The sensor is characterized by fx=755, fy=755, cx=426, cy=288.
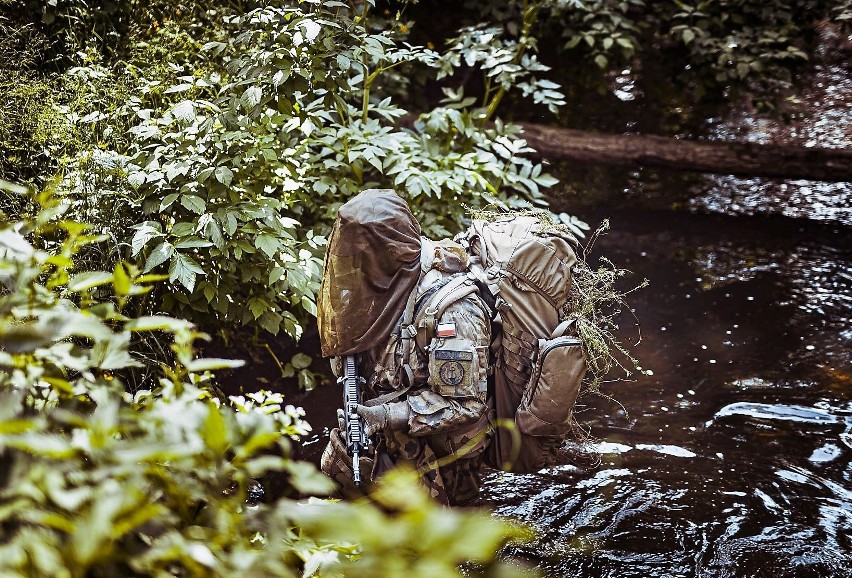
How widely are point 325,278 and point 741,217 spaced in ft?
19.0

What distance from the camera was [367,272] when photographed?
303cm

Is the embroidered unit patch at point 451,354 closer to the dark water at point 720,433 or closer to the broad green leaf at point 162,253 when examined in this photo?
the dark water at point 720,433

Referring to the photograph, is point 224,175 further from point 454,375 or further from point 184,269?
point 454,375

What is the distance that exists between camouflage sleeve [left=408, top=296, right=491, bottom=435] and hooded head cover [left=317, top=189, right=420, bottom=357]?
26 cm

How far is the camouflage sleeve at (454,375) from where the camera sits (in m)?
2.94

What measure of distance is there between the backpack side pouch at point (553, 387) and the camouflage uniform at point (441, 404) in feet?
0.63

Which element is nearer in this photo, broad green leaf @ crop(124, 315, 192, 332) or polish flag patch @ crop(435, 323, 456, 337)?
broad green leaf @ crop(124, 315, 192, 332)

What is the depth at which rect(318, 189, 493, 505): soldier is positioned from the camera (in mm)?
2957

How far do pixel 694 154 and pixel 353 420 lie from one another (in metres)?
5.82

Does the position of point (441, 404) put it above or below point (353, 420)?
above

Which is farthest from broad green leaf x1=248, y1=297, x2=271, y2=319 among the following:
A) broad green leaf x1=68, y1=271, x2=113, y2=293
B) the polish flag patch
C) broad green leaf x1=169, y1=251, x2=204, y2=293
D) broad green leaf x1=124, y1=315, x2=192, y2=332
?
broad green leaf x1=124, y1=315, x2=192, y2=332

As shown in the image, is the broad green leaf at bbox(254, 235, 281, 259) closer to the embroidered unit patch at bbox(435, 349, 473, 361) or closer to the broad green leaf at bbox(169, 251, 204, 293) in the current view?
the broad green leaf at bbox(169, 251, 204, 293)

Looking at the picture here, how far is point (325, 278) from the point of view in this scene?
3.11 meters

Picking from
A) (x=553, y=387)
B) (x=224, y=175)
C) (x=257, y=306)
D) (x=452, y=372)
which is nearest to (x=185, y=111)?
(x=224, y=175)
